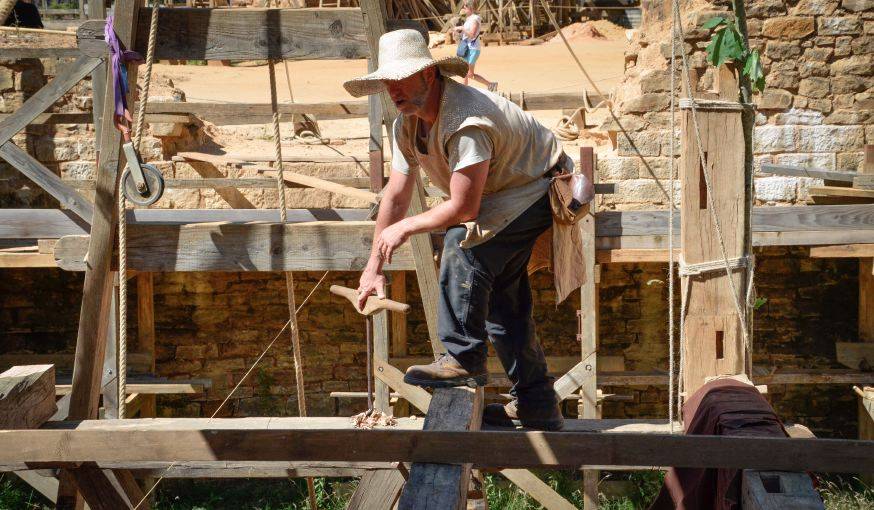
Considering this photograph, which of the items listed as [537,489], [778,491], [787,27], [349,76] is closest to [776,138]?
[787,27]

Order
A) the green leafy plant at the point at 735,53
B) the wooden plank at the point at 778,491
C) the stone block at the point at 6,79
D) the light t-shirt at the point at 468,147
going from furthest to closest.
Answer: the stone block at the point at 6,79 < the green leafy plant at the point at 735,53 < the light t-shirt at the point at 468,147 < the wooden plank at the point at 778,491

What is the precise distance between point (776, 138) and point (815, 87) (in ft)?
1.69

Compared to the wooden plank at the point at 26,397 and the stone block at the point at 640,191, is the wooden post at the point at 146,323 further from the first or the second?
the wooden plank at the point at 26,397

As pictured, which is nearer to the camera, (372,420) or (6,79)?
(372,420)

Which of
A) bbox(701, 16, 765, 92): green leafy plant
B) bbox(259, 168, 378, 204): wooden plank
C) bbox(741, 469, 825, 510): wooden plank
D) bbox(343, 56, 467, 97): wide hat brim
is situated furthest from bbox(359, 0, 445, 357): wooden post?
bbox(259, 168, 378, 204): wooden plank

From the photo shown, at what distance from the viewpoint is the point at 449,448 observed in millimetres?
2529

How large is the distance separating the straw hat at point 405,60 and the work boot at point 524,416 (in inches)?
52.7

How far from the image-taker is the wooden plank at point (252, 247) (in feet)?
13.3

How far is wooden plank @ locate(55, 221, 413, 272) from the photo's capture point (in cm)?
404

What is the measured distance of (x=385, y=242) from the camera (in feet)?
10.4

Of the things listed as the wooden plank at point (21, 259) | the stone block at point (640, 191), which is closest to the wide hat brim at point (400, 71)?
the wooden plank at point (21, 259)

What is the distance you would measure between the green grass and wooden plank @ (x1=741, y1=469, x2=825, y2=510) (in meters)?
5.36

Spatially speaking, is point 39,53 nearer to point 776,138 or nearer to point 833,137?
point 776,138

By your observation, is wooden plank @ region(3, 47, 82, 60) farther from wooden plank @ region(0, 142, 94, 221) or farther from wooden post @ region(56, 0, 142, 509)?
wooden post @ region(56, 0, 142, 509)
